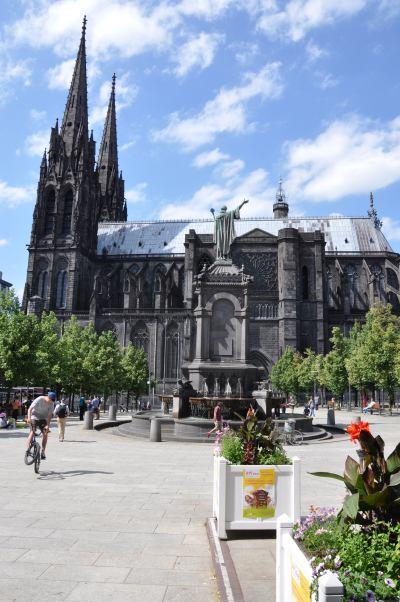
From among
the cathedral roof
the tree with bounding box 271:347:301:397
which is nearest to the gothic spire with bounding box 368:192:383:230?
the cathedral roof

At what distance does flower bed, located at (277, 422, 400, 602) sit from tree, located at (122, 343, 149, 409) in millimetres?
52597

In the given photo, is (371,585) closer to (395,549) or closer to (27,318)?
(395,549)

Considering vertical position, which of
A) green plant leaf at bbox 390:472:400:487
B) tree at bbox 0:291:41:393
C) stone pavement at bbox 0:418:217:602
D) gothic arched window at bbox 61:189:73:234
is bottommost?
stone pavement at bbox 0:418:217:602

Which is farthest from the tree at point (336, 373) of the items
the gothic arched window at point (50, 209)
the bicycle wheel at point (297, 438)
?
the gothic arched window at point (50, 209)

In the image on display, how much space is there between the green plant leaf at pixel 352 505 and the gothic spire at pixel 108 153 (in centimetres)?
9740

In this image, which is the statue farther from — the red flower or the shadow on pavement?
the red flower

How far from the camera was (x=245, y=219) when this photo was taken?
277 feet

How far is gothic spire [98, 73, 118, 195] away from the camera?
95.5m

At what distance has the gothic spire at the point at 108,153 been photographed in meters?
95.5

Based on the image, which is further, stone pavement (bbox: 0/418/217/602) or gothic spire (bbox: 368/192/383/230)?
gothic spire (bbox: 368/192/383/230)

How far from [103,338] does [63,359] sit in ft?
54.8

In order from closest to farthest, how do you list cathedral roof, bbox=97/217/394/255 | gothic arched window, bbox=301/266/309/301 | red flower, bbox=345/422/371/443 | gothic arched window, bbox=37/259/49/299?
1. red flower, bbox=345/422/371/443
2. gothic arched window, bbox=301/266/309/301
3. gothic arched window, bbox=37/259/49/299
4. cathedral roof, bbox=97/217/394/255

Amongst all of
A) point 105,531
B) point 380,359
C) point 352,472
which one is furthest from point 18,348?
point 380,359

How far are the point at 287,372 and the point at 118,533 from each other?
54.8 meters
